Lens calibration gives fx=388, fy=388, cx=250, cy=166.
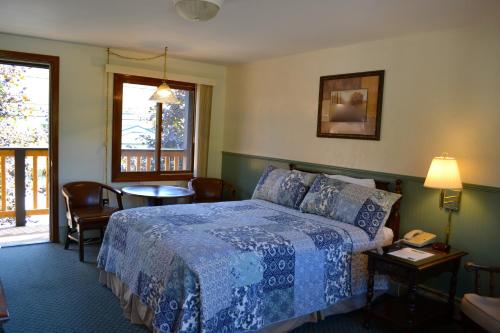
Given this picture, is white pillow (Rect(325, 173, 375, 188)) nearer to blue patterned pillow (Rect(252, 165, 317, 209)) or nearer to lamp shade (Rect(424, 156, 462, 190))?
blue patterned pillow (Rect(252, 165, 317, 209))

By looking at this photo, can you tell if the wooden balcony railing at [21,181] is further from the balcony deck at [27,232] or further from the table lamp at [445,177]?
the table lamp at [445,177]

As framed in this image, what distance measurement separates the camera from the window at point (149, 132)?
16.0 feet

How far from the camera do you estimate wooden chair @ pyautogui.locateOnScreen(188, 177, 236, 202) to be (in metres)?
5.11

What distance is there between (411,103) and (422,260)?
1.43 metres

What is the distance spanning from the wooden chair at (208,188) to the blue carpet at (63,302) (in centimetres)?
157

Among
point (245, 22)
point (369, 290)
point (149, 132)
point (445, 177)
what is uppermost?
point (245, 22)

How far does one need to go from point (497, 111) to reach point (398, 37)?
108 cm

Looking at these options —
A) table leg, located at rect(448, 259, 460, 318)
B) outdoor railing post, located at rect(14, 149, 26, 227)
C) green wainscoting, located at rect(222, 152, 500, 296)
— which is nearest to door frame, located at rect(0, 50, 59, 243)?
outdoor railing post, located at rect(14, 149, 26, 227)

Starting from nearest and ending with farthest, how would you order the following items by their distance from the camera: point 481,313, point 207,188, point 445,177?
point 481,313
point 445,177
point 207,188

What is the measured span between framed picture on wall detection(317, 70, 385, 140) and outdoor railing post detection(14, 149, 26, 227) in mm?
4056

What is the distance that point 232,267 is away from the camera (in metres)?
Answer: 2.38

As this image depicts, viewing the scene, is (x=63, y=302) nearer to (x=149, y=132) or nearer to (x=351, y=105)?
(x=149, y=132)

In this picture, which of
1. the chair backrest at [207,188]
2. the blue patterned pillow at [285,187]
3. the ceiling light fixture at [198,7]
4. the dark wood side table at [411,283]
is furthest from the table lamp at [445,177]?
the chair backrest at [207,188]

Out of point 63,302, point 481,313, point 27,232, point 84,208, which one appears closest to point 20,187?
point 27,232
